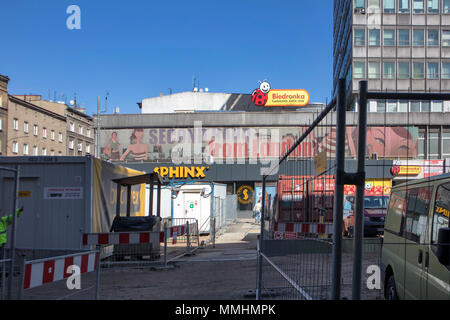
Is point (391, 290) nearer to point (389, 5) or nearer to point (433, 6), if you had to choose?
point (389, 5)

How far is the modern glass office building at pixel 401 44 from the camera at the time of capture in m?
45.0

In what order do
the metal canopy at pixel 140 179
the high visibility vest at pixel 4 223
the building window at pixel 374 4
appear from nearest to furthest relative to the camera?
the high visibility vest at pixel 4 223, the metal canopy at pixel 140 179, the building window at pixel 374 4

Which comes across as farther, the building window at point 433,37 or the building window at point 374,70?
the building window at point 374,70

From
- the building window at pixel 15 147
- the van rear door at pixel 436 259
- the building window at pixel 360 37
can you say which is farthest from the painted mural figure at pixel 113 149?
the van rear door at pixel 436 259

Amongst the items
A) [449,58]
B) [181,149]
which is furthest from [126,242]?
[449,58]

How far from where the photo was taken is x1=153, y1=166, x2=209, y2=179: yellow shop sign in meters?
43.3

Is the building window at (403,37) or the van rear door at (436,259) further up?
the building window at (403,37)

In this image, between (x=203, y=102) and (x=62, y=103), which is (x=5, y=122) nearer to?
(x=62, y=103)

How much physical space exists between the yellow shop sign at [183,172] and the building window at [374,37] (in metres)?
19.9

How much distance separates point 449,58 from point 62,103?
1923 inches

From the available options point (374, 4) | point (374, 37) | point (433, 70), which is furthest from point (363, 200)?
point (433, 70)

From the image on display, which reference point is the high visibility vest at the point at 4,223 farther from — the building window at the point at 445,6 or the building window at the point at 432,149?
the building window at the point at 445,6

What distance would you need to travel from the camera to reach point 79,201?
1212cm

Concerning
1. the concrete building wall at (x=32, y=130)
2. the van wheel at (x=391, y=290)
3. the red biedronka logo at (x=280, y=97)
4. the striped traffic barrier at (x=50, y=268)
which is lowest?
the van wheel at (x=391, y=290)
